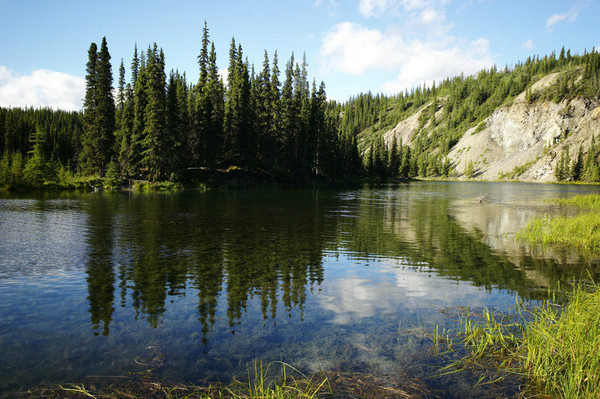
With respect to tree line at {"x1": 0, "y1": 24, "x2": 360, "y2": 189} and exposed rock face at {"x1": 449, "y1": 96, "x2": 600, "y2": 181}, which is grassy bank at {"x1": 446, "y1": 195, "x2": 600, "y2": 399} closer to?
tree line at {"x1": 0, "y1": 24, "x2": 360, "y2": 189}

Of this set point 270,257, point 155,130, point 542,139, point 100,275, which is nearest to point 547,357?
point 270,257

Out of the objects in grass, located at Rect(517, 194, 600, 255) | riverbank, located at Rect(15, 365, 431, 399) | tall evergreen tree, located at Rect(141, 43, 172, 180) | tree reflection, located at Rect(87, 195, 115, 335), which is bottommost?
riverbank, located at Rect(15, 365, 431, 399)

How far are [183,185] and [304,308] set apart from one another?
55.9 meters

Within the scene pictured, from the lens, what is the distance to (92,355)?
696 cm

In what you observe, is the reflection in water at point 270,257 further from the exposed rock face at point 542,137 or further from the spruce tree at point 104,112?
the exposed rock face at point 542,137

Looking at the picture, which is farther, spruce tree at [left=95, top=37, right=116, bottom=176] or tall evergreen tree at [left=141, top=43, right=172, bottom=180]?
spruce tree at [left=95, top=37, right=116, bottom=176]

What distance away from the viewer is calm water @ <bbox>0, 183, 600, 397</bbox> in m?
6.93

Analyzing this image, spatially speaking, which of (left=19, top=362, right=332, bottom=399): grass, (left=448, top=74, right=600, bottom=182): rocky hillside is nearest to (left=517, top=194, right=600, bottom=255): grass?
(left=19, top=362, right=332, bottom=399): grass

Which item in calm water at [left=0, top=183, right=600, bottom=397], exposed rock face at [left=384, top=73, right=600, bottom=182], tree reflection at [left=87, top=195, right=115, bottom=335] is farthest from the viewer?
exposed rock face at [left=384, top=73, right=600, bottom=182]

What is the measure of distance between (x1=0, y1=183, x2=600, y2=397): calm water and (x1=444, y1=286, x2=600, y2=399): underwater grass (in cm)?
95

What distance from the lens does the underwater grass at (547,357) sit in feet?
18.2

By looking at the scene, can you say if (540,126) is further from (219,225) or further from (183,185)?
(219,225)

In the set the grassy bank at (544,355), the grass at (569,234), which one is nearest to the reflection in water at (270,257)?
the grass at (569,234)

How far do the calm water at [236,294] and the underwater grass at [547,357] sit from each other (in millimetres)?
954
